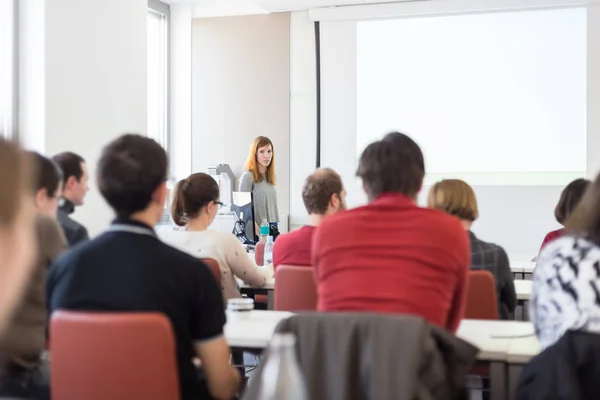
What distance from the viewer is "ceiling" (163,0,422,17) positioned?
687 centimetres

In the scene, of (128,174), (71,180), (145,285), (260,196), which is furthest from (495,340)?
(260,196)

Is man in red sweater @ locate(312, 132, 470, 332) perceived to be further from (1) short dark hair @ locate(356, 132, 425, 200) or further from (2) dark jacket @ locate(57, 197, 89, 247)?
(2) dark jacket @ locate(57, 197, 89, 247)

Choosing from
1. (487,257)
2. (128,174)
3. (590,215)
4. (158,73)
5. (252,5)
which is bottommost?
(487,257)

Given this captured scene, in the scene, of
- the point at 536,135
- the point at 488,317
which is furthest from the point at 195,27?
the point at 488,317

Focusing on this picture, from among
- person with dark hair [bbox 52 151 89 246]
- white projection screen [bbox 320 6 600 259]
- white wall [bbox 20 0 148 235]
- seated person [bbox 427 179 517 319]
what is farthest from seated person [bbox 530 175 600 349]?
white projection screen [bbox 320 6 600 259]

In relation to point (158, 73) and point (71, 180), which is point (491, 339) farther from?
point (158, 73)

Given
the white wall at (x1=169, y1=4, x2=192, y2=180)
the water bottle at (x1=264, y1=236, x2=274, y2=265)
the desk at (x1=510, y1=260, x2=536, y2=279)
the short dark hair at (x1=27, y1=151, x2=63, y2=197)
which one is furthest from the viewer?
the white wall at (x1=169, y1=4, x2=192, y2=180)

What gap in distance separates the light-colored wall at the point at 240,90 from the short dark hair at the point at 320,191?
390 centimetres

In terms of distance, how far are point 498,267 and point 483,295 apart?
315mm

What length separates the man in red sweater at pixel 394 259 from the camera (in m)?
1.97

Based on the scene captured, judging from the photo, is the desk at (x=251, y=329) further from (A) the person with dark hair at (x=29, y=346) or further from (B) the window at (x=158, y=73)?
(B) the window at (x=158, y=73)

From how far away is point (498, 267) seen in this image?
121 inches

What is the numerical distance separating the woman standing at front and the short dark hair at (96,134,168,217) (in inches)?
160

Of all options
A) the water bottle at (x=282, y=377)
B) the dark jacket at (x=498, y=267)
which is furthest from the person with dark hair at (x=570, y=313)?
the dark jacket at (x=498, y=267)
